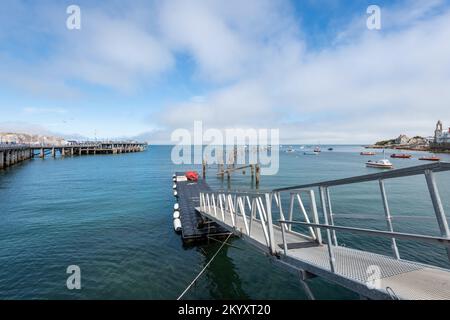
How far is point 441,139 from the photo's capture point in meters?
128

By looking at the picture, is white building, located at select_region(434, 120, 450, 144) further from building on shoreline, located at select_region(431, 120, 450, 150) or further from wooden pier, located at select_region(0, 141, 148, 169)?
wooden pier, located at select_region(0, 141, 148, 169)

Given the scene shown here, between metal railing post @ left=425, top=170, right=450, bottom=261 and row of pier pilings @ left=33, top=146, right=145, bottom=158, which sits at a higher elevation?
row of pier pilings @ left=33, top=146, right=145, bottom=158

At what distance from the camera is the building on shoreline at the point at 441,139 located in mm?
120438

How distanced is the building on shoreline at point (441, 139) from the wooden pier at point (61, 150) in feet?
560

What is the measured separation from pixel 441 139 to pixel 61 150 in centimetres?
19389

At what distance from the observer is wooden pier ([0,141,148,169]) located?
4884 cm

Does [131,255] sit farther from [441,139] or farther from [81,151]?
[441,139]

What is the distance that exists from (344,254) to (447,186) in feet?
126

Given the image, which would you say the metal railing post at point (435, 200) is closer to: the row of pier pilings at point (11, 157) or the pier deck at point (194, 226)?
the pier deck at point (194, 226)

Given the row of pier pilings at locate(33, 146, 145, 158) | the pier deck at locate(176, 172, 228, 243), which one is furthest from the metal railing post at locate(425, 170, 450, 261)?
the row of pier pilings at locate(33, 146, 145, 158)

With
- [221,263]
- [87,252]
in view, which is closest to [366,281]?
[221,263]

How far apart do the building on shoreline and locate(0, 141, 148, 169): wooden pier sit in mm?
170621

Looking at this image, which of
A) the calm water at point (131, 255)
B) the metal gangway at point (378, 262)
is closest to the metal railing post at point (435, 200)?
the metal gangway at point (378, 262)
